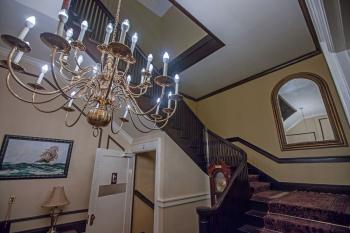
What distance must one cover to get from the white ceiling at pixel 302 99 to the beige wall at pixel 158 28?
2.38 m

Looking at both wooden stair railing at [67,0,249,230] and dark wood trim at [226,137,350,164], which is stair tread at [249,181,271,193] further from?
dark wood trim at [226,137,350,164]

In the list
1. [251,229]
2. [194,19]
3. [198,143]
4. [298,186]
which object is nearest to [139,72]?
[194,19]

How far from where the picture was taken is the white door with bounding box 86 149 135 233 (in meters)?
3.10

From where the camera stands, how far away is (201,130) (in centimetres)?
392

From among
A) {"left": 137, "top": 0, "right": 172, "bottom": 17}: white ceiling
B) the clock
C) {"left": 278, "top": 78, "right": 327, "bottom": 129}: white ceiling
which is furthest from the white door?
{"left": 137, "top": 0, "right": 172, "bottom": 17}: white ceiling

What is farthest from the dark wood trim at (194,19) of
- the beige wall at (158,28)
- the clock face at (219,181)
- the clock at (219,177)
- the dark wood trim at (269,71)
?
the clock face at (219,181)

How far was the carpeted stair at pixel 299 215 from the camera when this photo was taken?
1853 millimetres

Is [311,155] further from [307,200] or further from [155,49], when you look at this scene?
[155,49]

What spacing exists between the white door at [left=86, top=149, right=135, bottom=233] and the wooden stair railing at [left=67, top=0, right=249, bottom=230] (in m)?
1.33

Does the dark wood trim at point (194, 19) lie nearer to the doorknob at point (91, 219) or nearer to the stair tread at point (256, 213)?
the stair tread at point (256, 213)

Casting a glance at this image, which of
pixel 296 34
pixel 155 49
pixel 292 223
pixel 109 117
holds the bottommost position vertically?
pixel 292 223

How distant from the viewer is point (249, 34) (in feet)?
9.90

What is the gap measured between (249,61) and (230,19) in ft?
4.02

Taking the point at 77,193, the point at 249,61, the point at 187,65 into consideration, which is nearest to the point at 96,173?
the point at 77,193
